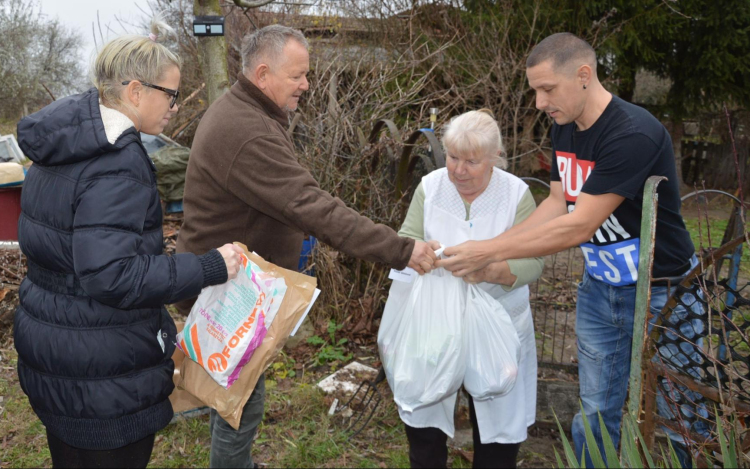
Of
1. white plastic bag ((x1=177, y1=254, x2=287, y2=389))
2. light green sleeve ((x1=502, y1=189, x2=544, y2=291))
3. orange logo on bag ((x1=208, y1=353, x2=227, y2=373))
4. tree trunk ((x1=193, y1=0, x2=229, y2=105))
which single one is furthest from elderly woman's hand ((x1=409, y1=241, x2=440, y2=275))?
tree trunk ((x1=193, y1=0, x2=229, y2=105))

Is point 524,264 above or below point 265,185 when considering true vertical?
below

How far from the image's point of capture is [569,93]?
7.99ft

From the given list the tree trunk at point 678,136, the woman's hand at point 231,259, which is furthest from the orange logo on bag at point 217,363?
the tree trunk at point 678,136

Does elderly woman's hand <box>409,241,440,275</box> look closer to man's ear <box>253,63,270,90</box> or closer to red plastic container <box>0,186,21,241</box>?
man's ear <box>253,63,270,90</box>

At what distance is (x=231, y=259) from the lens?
200cm

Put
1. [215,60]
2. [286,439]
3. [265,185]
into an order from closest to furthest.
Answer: [265,185]
[286,439]
[215,60]

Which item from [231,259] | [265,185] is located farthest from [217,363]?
[265,185]

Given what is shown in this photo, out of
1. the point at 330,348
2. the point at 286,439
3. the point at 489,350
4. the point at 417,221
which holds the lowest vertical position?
the point at 286,439

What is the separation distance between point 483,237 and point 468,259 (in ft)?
0.50

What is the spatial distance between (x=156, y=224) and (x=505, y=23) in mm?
7296

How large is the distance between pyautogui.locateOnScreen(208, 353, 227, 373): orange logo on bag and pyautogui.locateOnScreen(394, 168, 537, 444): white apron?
2.67ft

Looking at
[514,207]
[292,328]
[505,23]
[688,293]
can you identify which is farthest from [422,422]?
[505,23]

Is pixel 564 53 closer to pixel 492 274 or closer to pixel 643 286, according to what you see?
pixel 492 274

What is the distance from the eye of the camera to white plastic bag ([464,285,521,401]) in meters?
2.32
